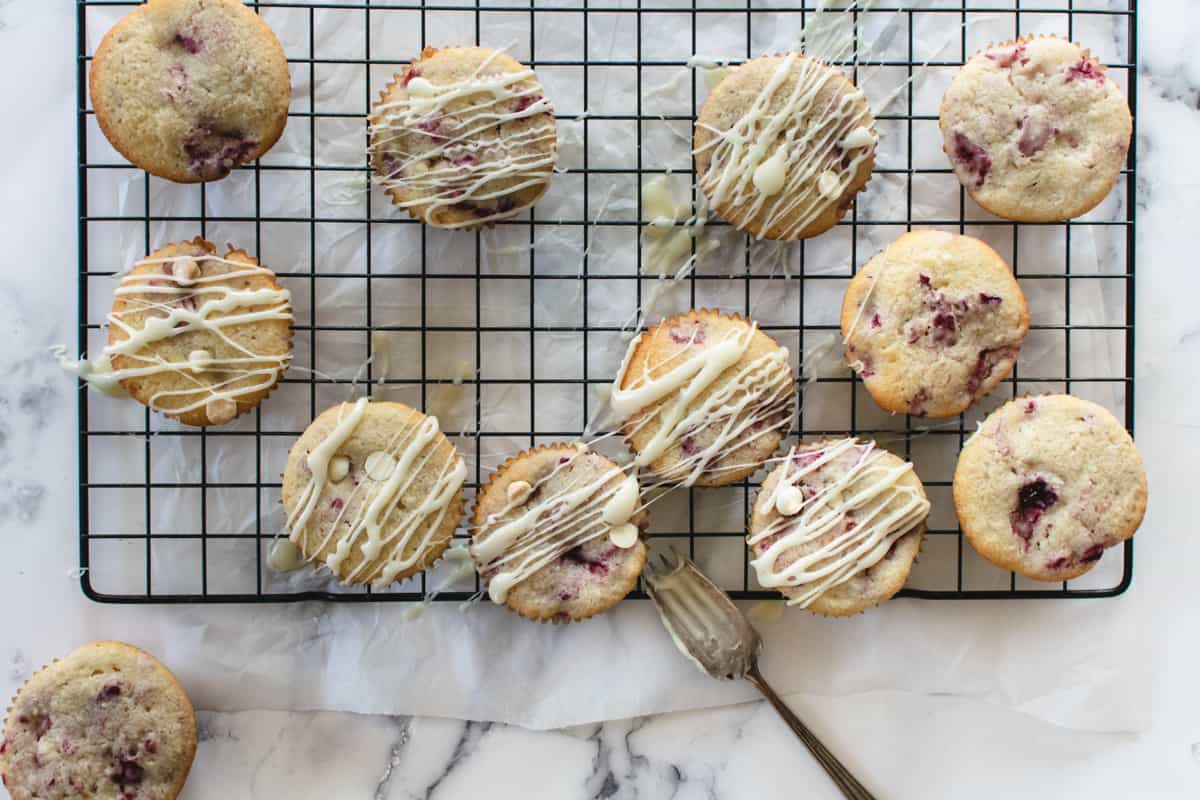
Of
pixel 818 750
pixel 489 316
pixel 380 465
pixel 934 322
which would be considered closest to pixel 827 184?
pixel 934 322

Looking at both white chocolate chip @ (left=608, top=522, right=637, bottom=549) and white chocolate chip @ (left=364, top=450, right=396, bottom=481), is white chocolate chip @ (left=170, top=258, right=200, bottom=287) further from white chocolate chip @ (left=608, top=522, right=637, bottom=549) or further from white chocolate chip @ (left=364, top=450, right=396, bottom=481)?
white chocolate chip @ (left=608, top=522, right=637, bottom=549)

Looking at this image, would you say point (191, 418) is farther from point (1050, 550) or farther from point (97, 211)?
point (1050, 550)

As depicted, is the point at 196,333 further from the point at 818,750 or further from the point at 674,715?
the point at 818,750

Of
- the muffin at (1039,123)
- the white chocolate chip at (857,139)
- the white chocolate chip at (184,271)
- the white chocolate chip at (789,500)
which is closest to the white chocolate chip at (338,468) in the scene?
the white chocolate chip at (184,271)

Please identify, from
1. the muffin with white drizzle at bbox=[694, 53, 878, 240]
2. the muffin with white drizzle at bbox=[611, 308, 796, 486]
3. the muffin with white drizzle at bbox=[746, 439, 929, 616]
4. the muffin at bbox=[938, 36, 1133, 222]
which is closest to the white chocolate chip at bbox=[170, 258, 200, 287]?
the muffin with white drizzle at bbox=[611, 308, 796, 486]

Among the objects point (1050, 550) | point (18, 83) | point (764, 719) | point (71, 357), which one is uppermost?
point (18, 83)

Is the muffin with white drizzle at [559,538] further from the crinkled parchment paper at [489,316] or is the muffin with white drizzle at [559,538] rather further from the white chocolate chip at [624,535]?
the crinkled parchment paper at [489,316]

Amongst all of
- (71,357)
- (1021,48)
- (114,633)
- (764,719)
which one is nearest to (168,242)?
(71,357)
